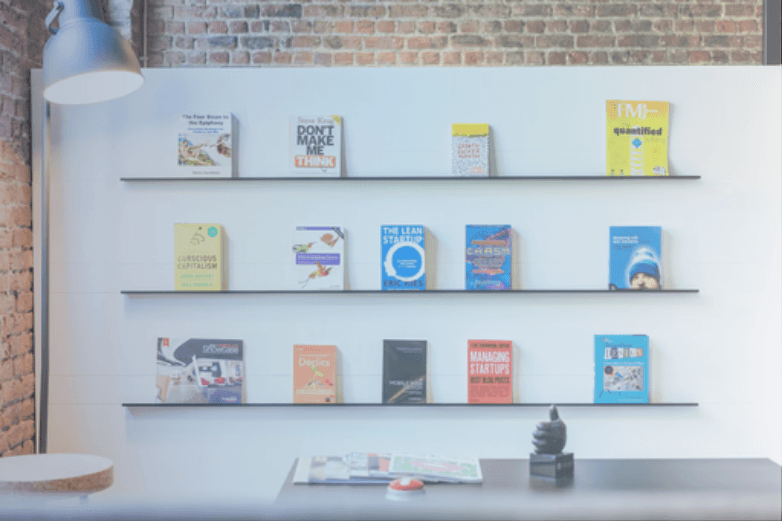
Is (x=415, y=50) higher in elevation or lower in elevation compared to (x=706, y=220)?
higher

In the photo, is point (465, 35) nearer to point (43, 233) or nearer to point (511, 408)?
point (511, 408)

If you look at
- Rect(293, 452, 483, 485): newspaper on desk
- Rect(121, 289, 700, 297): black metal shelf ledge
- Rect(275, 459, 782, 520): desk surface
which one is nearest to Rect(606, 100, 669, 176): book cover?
Rect(121, 289, 700, 297): black metal shelf ledge

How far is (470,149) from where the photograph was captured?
2.69m

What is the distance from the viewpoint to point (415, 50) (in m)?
3.38

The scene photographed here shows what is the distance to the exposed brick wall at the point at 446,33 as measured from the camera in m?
3.37

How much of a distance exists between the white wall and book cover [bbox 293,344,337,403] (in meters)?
0.05

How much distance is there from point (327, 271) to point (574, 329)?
107 centimetres

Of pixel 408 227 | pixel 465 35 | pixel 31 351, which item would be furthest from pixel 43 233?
pixel 465 35

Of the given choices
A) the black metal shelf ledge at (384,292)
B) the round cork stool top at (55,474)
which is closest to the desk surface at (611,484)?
the round cork stool top at (55,474)

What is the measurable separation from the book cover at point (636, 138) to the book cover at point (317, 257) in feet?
3.91

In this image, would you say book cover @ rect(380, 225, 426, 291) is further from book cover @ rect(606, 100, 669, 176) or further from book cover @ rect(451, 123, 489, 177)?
book cover @ rect(606, 100, 669, 176)

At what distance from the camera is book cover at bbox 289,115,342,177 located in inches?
106

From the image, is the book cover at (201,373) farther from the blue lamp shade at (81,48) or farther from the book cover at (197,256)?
the blue lamp shade at (81,48)

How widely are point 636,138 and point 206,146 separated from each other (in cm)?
180
